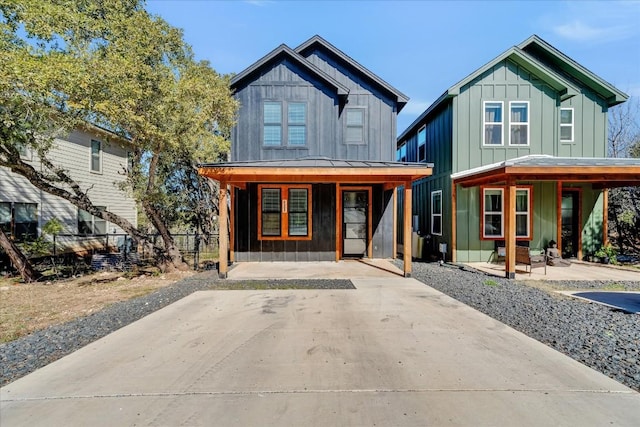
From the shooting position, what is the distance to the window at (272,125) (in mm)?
10336

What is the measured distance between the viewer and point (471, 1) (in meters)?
9.97

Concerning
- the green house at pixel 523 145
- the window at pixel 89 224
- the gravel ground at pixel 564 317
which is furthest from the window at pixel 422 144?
the window at pixel 89 224

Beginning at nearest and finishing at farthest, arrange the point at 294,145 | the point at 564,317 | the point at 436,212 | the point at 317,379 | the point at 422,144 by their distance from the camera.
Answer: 1. the point at 317,379
2. the point at 564,317
3. the point at 294,145
4. the point at 436,212
5. the point at 422,144

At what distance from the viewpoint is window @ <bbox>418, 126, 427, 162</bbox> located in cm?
1301

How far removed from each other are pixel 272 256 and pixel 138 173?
14.9ft

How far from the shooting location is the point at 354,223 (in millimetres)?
10875

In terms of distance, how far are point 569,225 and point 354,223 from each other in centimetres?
742

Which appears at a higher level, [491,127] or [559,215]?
[491,127]

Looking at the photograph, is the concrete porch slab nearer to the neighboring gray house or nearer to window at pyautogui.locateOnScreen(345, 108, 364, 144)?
the neighboring gray house

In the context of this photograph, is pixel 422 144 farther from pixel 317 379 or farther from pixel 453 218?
pixel 317 379

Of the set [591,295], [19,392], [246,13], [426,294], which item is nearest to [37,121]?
[19,392]

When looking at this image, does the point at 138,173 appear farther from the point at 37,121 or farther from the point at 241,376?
the point at 241,376

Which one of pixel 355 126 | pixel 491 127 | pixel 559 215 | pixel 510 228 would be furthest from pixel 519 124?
pixel 355 126

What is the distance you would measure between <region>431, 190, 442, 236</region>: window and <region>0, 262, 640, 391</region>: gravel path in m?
3.94
